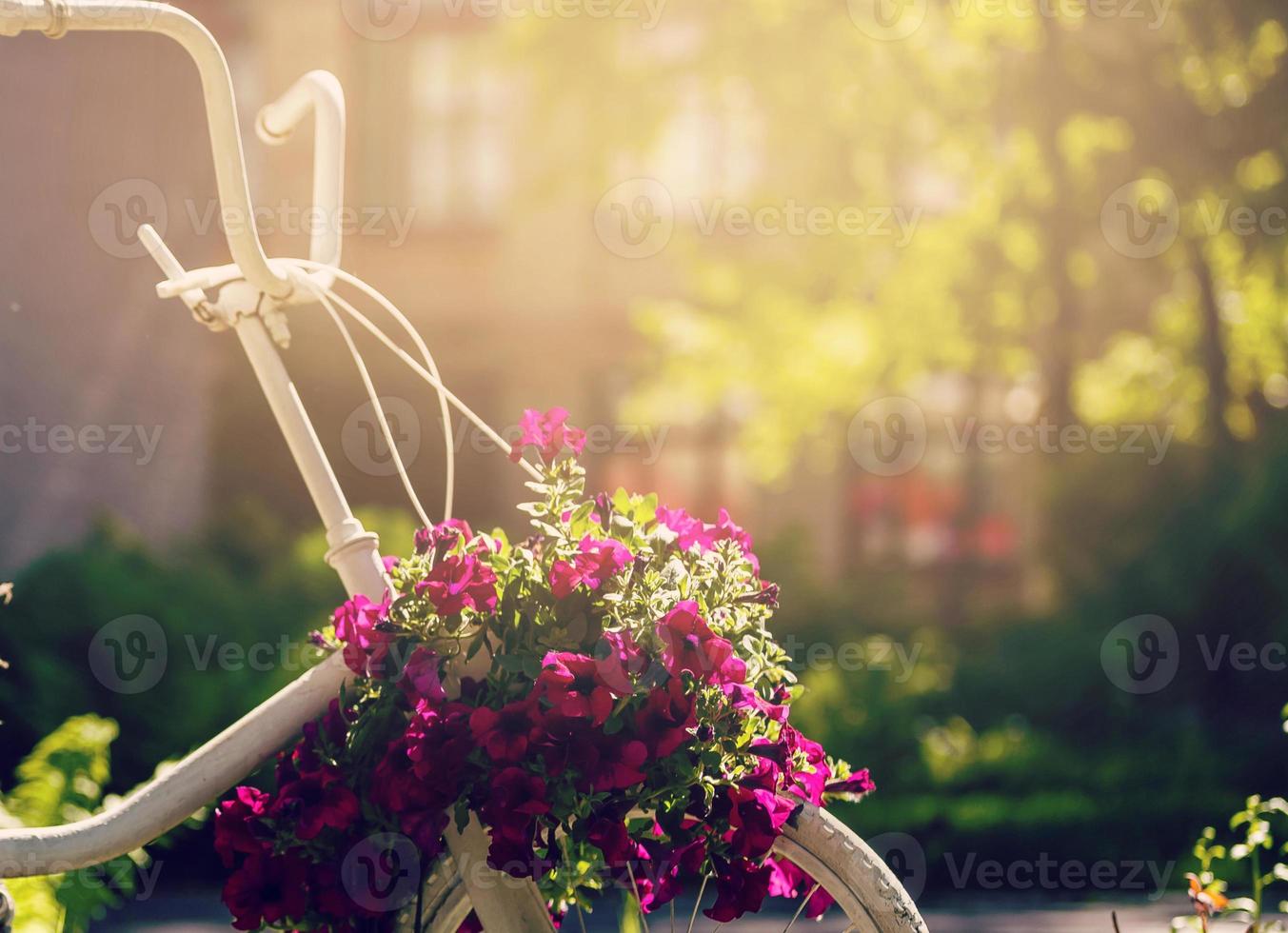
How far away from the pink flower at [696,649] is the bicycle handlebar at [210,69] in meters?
0.83

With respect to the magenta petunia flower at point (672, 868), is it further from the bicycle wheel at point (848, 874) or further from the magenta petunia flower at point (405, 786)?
the magenta petunia flower at point (405, 786)

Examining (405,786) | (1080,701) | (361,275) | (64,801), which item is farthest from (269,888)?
(361,275)

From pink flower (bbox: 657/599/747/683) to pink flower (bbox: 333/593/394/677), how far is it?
1.27 feet

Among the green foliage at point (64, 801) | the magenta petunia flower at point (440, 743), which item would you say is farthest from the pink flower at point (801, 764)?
the green foliage at point (64, 801)

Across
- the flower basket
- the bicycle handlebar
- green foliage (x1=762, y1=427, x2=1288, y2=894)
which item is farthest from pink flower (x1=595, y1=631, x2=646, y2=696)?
green foliage (x1=762, y1=427, x2=1288, y2=894)

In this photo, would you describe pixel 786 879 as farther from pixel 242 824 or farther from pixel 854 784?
pixel 242 824

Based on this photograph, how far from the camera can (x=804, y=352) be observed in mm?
11961

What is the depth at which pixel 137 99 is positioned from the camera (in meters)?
9.64

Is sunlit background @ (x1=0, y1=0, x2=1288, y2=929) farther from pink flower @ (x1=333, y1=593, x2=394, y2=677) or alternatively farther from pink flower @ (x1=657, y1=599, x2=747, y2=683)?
pink flower @ (x1=657, y1=599, x2=747, y2=683)

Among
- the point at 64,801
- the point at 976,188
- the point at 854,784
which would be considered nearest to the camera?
the point at 854,784

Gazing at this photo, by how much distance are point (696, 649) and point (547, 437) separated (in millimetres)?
400

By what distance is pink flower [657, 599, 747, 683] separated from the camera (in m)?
1.89

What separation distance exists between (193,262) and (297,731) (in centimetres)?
875

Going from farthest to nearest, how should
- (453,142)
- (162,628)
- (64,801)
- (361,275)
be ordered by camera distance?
(453,142), (361,275), (162,628), (64,801)
